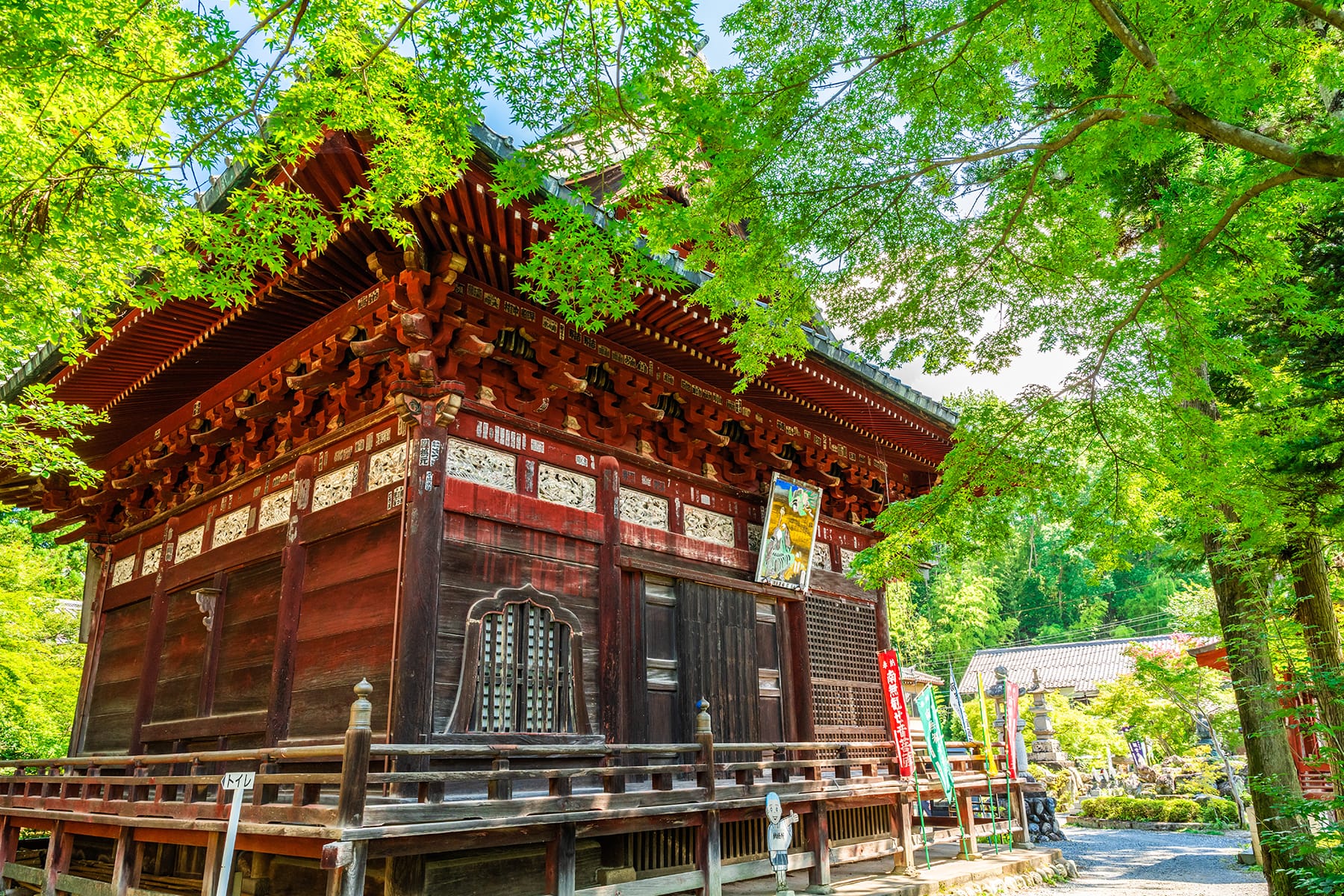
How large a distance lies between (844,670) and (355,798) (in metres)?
7.38

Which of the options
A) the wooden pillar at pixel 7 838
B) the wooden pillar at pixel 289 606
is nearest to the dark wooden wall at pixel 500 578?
the wooden pillar at pixel 289 606

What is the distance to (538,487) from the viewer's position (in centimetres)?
790

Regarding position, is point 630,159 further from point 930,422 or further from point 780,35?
point 930,422

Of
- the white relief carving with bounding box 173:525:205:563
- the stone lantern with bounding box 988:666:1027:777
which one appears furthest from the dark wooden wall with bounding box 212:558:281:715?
the stone lantern with bounding box 988:666:1027:777

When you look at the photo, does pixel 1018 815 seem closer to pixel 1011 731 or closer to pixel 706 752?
pixel 1011 731

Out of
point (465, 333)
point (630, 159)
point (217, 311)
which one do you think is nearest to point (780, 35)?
point (630, 159)

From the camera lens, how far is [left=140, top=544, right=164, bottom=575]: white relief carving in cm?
1064

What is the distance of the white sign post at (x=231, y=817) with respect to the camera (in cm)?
514

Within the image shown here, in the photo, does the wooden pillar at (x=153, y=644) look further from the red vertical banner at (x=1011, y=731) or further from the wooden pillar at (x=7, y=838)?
the red vertical banner at (x=1011, y=731)

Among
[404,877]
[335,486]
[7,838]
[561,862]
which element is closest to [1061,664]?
[561,862]

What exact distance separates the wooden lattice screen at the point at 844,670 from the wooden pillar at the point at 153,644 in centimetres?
817

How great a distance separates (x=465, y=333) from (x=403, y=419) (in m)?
0.94

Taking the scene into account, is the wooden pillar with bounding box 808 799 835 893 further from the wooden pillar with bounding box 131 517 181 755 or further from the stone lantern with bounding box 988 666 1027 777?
the wooden pillar with bounding box 131 517 181 755

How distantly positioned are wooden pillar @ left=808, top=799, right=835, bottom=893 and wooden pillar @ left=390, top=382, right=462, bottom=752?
170 inches
